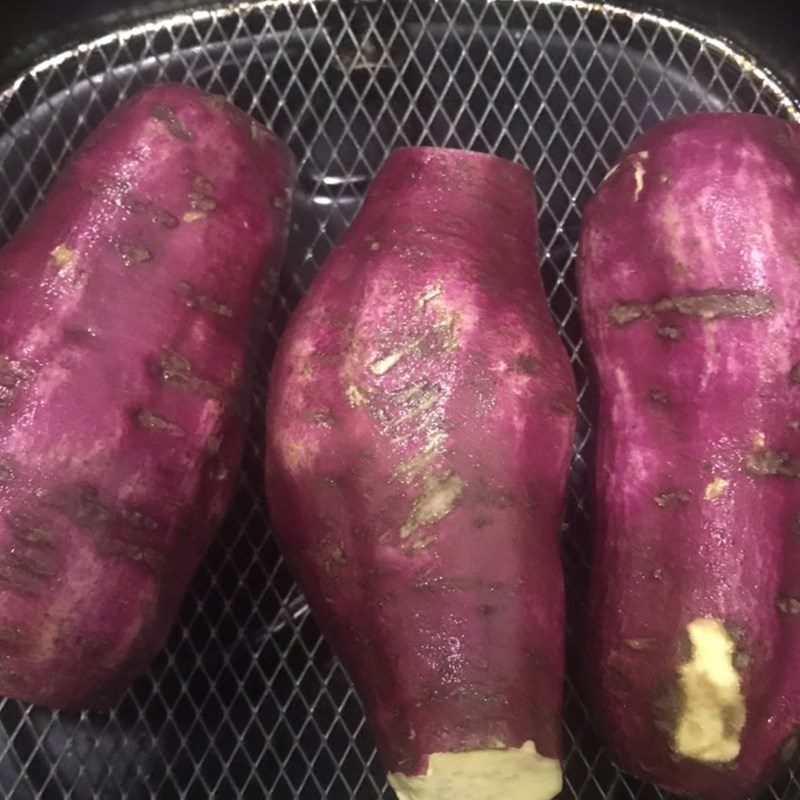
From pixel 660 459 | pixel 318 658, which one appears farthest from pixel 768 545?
pixel 318 658

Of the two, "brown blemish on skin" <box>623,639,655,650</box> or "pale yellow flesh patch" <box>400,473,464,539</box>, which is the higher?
"pale yellow flesh patch" <box>400,473,464,539</box>

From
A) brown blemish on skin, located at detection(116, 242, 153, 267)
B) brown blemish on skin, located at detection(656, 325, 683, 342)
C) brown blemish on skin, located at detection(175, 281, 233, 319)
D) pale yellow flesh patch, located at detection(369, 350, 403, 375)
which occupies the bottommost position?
brown blemish on skin, located at detection(656, 325, 683, 342)

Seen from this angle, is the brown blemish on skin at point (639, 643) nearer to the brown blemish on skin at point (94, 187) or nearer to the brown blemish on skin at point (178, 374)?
the brown blemish on skin at point (178, 374)

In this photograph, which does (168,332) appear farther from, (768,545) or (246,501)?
(768,545)

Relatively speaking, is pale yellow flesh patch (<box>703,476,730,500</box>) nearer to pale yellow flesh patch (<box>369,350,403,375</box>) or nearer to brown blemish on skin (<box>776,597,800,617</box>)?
brown blemish on skin (<box>776,597,800,617</box>)

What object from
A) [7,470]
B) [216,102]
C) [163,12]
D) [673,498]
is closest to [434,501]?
[673,498]

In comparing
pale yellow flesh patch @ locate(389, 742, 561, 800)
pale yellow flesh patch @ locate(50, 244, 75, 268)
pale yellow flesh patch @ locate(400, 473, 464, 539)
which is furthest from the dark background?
pale yellow flesh patch @ locate(389, 742, 561, 800)

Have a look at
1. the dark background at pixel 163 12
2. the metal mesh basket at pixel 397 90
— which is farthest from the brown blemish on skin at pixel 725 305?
the dark background at pixel 163 12

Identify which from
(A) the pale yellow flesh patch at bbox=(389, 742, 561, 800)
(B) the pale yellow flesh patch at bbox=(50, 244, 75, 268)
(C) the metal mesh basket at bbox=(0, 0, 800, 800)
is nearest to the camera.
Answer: (A) the pale yellow flesh patch at bbox=(389, 742, 561, 800)
